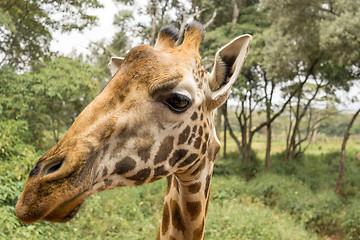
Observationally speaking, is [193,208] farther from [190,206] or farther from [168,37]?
[168,37]

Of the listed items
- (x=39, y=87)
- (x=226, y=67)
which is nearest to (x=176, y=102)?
(x=226, y=67)

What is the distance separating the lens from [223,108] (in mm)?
15883

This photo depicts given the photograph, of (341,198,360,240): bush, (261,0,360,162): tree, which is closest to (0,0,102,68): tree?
(261,0,360,162): tree

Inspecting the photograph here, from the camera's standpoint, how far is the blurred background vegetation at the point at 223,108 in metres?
6.89

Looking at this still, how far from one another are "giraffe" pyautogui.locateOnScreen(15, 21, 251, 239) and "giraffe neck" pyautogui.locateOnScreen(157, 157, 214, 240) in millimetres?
14

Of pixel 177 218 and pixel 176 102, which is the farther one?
pixel 177 218

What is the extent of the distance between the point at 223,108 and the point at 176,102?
14703 mm

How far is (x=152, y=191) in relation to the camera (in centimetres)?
1073

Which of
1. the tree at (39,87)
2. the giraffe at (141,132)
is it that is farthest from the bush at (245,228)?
the tree at (39,87)

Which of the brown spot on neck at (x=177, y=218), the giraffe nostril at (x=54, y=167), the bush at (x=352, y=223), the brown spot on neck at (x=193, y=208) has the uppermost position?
the giraffe nostril at (x=54, y=167)

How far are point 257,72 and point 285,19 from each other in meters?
4.12

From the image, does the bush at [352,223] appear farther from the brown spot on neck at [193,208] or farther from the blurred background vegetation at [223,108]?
the brown spot on neck at [193,208]

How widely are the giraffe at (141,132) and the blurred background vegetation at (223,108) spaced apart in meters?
2.88

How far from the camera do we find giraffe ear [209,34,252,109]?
64.6 inches
